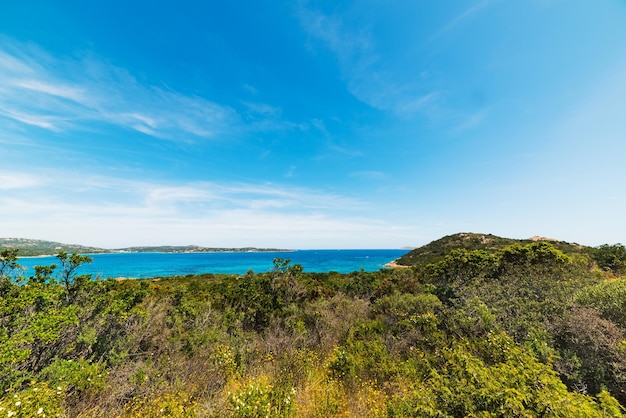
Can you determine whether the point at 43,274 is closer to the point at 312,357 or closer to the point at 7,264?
the point at 7,264

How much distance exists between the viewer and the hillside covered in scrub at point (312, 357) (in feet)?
15.9

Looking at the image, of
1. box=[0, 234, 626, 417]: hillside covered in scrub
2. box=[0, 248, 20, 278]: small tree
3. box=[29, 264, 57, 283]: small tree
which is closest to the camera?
box=[0, 234, 626, 417]: hillside covered in scrub

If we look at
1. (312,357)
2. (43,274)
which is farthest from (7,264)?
(312,357)

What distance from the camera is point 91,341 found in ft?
24.7

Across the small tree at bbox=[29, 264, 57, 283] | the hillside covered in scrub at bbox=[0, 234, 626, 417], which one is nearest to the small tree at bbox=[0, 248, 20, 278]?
→ the hillside covered in scrub at bbox=[0, 234, 626, 417]

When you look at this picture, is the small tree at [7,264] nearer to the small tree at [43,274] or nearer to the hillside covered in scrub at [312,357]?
the hillside covered in scrub at [312,357]

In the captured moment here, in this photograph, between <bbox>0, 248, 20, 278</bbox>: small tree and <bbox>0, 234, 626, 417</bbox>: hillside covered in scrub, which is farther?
<bbox>0, 248, 20, 278</bbox>: small tree

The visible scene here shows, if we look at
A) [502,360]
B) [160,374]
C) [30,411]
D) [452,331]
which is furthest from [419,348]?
[30,411]

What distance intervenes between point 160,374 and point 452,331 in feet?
37.9

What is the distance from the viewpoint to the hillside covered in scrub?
4852mm

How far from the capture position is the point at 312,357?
29.2ft

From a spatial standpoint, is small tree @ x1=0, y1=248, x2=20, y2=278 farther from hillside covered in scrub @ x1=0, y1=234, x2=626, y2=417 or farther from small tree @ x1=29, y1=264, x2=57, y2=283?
small tree @ x1=29, y1=264, x2=57, y2=283

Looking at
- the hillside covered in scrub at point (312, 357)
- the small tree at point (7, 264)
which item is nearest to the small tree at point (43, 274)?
the hillside covered in scrub at point (312, 357)

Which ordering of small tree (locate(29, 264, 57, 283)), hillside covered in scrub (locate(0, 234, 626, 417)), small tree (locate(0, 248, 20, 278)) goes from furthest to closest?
small tree (locate(29, 264, 57, 283)) → small tree (locate(0, 248, 20, 278)) → hillside covered in scrub (locate(0, 234, 626, 417))
